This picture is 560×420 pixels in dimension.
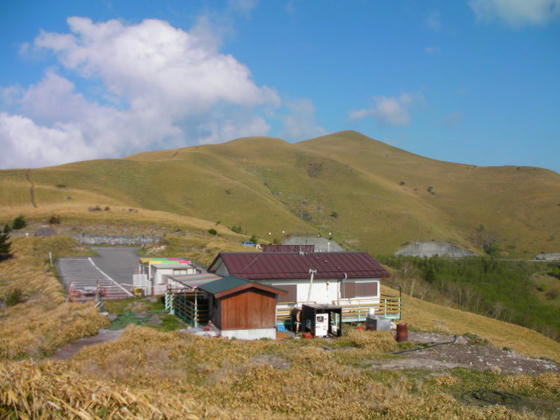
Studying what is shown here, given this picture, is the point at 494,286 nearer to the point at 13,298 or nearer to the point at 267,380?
the point at 13,298

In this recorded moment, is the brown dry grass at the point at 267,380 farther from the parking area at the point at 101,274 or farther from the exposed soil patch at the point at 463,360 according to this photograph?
the parking area at the point at 101,274

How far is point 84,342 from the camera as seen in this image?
18.2 metres

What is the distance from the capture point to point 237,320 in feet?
70.0

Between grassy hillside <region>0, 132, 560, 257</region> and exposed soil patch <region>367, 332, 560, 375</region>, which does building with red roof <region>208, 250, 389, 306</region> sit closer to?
exposed soil patch <region>367, 332, 560, 375</region>

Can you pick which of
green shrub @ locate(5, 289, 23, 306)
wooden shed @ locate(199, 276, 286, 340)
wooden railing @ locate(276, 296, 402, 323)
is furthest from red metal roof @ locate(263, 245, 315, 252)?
green shrub @ locate(5, 289, 23, 306)

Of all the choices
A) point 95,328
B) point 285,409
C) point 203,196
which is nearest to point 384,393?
point 285,409

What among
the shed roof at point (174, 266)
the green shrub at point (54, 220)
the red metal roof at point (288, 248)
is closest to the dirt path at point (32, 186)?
the green shrub at point (54, 220)

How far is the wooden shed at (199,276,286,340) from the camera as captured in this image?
21188 millimetres

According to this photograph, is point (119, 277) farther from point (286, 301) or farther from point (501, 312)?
point (501, 312)

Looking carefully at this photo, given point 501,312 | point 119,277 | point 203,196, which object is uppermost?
point 203,196

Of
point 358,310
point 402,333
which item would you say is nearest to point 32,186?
point 358,310

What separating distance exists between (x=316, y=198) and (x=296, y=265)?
119 metres

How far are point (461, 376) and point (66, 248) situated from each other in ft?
168

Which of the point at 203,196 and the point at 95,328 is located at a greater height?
the point at 203,196
